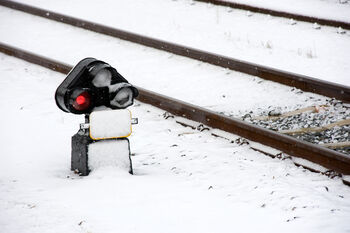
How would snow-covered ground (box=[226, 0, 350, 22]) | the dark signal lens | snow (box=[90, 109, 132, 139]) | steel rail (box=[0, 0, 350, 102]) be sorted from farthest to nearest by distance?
snow-covered ground (box=[226, 0, 350, 22])
steel rail (box=[0, 0, 350, 102])
snow (box=[90, 109, 132, 139])
the dark signal lens

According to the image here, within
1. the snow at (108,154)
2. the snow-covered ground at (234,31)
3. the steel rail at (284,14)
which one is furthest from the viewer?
the steel rail at (284,14)

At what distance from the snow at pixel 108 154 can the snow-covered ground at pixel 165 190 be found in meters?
0.07

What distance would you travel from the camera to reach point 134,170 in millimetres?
4988

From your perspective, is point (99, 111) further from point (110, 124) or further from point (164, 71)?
point (164, 71)

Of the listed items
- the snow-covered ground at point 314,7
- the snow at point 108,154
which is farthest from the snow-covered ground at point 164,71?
the snow-covered ground at point 314,7

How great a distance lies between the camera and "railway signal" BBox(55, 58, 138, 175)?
4234 millimetres

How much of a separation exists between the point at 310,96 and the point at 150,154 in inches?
107

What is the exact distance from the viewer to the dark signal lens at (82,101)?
4203 mm

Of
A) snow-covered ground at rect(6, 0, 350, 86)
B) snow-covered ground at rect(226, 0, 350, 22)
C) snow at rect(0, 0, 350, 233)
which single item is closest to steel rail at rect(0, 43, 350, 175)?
snow at rect(0, 0, 350, 233)

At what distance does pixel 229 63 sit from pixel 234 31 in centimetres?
228

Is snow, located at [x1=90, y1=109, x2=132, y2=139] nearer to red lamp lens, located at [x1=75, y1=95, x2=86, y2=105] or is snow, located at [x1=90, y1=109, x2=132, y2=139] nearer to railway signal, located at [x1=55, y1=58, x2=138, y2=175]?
railway signal, located at [x1=55, y1=58, x2=138, y2=175]

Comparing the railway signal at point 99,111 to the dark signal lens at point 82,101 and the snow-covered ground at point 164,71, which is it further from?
the snow-covered ground at point 164,71

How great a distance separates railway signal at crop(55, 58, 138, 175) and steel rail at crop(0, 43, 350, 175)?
5.18 feet

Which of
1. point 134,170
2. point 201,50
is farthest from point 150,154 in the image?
point 201,50
